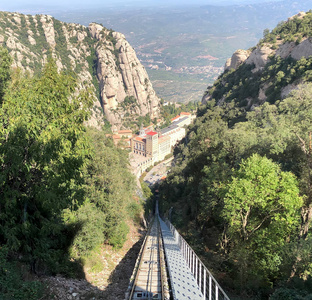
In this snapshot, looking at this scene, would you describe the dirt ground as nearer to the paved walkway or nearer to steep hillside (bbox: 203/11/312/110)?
the paved walkway

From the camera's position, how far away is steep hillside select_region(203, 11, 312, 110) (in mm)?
42781

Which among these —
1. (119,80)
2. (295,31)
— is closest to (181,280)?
(295,31)

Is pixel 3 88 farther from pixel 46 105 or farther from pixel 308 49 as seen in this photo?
pixel 308 49

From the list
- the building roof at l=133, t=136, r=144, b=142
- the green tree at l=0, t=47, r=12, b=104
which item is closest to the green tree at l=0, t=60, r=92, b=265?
the green tree at l=0, t=47, r=12, b=104

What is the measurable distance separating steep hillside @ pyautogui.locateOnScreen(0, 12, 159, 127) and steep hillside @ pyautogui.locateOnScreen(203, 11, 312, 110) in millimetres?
77667

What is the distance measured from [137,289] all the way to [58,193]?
12.9 feet

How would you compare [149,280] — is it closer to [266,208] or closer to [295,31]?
[266,208]

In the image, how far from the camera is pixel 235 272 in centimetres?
1179

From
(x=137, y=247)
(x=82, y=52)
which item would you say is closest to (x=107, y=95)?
(x=82, y=52)

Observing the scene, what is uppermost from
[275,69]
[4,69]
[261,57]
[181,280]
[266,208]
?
[261,57]

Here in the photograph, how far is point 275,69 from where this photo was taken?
5078 cm

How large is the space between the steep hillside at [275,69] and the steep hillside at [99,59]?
77667mm

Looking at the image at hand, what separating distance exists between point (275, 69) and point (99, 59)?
111299mm

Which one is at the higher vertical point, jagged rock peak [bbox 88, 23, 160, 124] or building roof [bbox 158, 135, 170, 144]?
jagged rock peak [bbox 88, 23, 160, 124]
